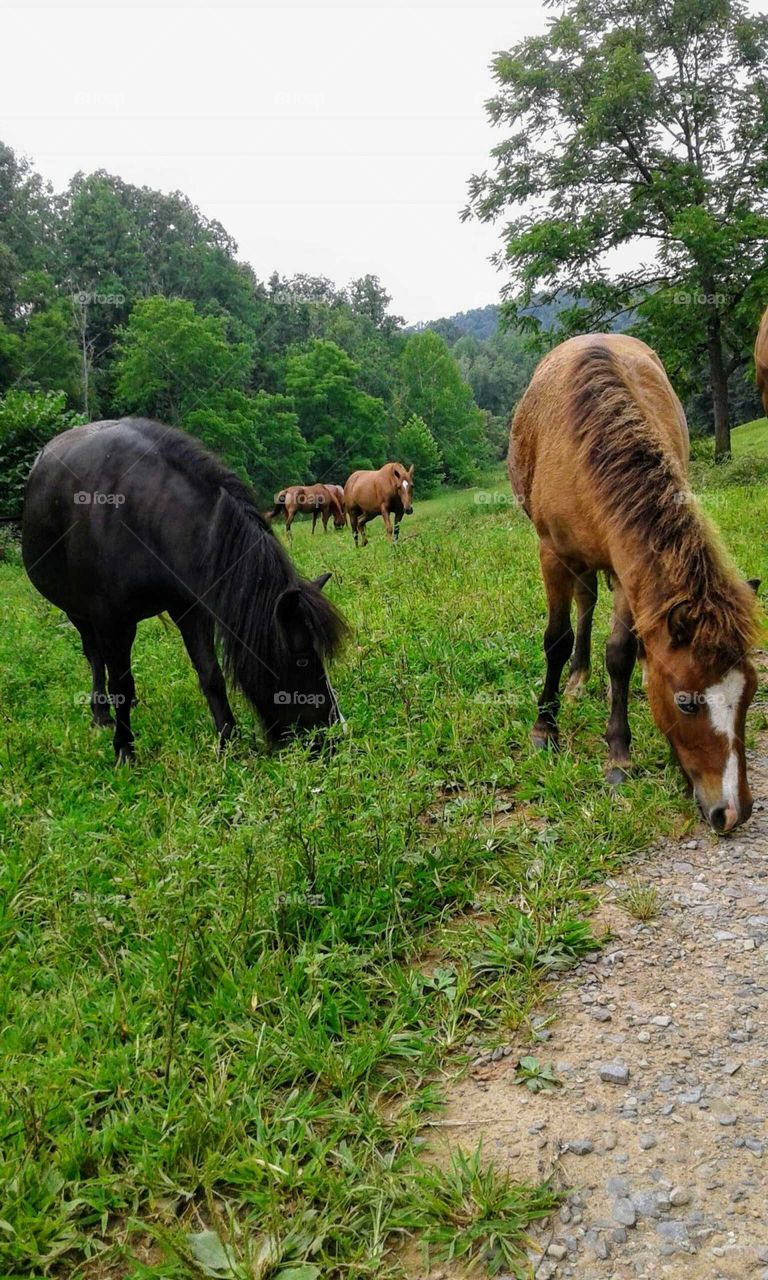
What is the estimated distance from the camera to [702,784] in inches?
120

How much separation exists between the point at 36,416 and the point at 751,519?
1630 centimetres

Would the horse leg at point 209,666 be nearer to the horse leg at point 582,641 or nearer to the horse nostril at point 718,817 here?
the horse leg at point 582,641

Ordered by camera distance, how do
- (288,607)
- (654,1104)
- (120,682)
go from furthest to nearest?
(120,682), (288,607), (654,1104)

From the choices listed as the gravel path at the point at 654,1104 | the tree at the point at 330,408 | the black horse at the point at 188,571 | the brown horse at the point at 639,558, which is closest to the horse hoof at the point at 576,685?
the brown horse at the point at 639,558

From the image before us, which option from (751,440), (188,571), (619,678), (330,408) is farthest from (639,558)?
(330,408)

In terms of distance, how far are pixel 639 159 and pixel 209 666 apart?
21228 millimetres

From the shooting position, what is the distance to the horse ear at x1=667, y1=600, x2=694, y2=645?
2.95m

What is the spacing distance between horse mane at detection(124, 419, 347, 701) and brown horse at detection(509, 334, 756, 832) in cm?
132

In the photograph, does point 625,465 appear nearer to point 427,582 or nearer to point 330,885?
point 330,885

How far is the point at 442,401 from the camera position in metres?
53.8

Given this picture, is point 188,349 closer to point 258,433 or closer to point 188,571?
point 258,433

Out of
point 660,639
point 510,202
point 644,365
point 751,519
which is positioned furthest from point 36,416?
point 660,639

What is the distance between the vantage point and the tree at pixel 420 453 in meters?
41.4

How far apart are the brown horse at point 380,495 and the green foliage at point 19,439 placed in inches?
302
